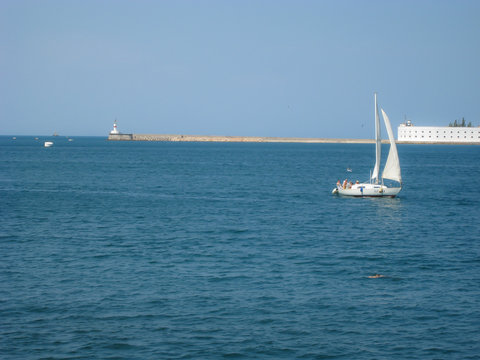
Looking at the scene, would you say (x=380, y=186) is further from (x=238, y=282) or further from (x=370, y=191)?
(x=238, y=282)

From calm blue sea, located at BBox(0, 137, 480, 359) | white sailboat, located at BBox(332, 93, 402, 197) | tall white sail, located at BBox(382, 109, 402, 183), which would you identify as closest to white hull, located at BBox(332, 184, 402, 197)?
white sailboat, located at BBox(332, 93, 402, 197)

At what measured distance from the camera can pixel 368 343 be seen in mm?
17969

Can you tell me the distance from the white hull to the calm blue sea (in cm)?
781

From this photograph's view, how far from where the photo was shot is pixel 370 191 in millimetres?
57656

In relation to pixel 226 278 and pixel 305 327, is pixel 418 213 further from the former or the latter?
pixel 305 327

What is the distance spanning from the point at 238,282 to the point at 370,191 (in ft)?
118

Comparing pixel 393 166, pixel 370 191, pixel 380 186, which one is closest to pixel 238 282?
pixel 370 191

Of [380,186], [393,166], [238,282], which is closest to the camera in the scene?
[238,282]

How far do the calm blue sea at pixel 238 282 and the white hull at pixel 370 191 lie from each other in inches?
308

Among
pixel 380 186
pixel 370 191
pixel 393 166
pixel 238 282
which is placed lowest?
pixel 238 282

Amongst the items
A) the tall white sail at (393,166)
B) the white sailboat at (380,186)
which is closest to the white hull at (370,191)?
the white sailboat at (380,186)

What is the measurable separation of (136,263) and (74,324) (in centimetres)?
828

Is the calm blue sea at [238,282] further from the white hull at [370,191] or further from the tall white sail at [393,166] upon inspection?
the tall white sail at [393,166]

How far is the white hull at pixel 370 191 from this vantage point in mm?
57031
